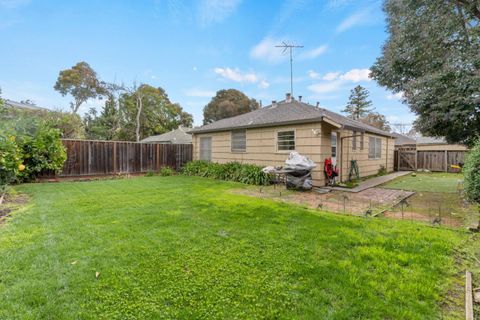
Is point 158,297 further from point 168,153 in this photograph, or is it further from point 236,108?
point 236,108

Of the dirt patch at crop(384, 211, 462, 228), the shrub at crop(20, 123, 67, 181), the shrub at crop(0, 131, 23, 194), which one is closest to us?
the dirt patch at crop(384, 211, 462, 228)

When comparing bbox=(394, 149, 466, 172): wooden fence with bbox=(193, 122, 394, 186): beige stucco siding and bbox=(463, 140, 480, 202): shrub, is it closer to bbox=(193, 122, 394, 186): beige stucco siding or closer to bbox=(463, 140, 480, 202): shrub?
bbox=(193, 122, 394, 186): beige stucco siding

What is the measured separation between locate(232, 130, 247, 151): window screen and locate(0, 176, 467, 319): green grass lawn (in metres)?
6.04

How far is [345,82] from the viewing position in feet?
55.7

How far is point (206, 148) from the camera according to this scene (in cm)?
1212

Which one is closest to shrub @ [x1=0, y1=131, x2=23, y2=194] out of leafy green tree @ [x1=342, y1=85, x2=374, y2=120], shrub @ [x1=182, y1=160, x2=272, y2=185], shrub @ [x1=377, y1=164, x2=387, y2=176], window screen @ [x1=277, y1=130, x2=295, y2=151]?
shrub @ [x1=182, y1=160, x2=272, y2=185]

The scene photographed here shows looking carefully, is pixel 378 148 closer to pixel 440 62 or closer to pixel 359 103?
pixel 440 62

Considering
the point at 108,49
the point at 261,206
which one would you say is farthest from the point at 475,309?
the point at 108,49

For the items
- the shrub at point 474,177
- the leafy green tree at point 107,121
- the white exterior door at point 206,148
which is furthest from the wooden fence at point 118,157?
the leafy green tree at point 107,121

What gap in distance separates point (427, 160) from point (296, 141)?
1200 cm

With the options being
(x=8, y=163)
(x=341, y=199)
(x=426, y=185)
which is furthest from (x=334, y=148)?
(x=8, y=163)

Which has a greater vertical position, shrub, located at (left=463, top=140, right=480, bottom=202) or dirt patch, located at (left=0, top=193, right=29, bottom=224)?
shrub, located at (left=463, top=140, right=480, bottom=202)

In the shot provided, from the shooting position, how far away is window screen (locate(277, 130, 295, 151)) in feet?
27.4

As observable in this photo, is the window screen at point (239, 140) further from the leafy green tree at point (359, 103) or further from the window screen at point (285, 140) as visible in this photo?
the leafy green tree at point (359, 103)
